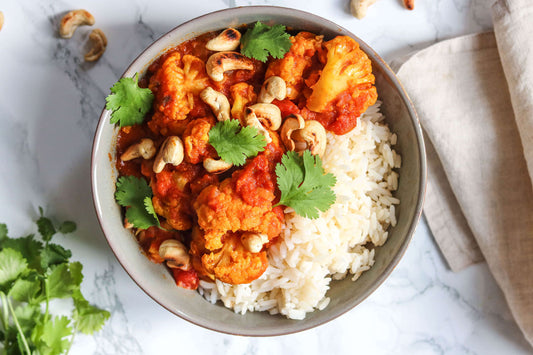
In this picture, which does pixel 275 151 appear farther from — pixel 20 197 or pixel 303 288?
pixel 20 197

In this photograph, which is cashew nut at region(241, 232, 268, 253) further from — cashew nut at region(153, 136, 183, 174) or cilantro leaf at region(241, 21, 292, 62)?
cilantro leaf at region(241, 21, 292, 62)

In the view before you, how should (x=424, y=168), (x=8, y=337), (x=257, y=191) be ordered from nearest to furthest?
(x=257, y=191) → (x=424, y=168) → (x=8, y=337)

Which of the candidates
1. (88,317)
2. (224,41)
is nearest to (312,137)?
(224,41)

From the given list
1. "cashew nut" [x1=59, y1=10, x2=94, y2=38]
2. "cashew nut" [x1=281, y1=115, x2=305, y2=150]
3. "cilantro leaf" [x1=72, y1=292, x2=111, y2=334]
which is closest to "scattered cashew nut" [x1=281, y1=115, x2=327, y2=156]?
"cashew nut" [x1=281, y1=115, x2=305, y2=150]

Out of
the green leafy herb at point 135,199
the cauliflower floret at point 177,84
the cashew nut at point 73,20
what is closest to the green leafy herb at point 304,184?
the cauliflower floret at point 177,84

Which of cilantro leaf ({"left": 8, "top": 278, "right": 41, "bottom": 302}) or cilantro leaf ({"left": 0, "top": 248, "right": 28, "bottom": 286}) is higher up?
cilantro leaf ({"left": 0, "top": 248, "right": 28, "bottom": 286})

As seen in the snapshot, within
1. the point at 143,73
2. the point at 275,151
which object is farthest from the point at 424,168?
the point at 143,73

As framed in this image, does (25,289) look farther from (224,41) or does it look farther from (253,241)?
(224,41)
